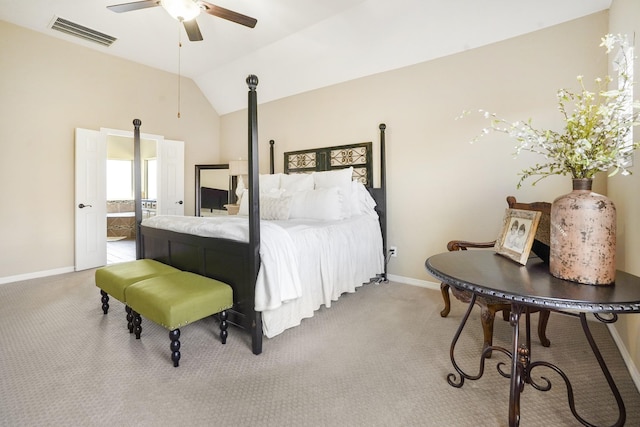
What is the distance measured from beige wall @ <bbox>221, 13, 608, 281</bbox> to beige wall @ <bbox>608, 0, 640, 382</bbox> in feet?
1.50

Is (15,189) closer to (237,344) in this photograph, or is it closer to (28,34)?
(28,34)

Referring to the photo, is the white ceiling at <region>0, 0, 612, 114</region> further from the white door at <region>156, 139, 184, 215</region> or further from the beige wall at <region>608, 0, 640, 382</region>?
the white door at <region>156, 139, 184, 215</region>

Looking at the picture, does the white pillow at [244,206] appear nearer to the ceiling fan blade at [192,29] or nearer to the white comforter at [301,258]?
the white comforter at [301,258]

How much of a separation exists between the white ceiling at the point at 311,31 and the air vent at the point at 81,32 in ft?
0.34

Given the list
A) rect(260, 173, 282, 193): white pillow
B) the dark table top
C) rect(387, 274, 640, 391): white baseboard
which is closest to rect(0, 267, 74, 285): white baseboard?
rect(260, 173, 282, 193): white pillow

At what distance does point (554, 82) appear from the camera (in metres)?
2.78

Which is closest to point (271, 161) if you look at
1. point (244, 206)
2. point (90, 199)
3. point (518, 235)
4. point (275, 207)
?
point (244, 206)

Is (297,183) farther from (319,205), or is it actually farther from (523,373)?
(523,373)

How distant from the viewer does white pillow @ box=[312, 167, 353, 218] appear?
11.7 feet

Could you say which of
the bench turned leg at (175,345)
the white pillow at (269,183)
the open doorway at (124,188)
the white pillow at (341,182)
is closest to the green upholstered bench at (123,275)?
the bench turned leg at (175,345)

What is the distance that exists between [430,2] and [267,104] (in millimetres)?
2996

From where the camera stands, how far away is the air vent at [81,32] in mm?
3771

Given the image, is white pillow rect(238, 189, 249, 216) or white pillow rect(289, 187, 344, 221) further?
white pillow rect(238, 189, 249, 216)

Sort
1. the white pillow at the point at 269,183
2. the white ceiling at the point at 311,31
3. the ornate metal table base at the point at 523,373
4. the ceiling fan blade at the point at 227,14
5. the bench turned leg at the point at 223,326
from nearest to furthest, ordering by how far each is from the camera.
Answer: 1. the ornate metal table base at the point at 523,373
2. the bench turned leg at the point at 223,326
3. the ceiling fan blade at the point at 227,14
4. the white ceiling at the point at 311,31
5. the white pillow at the point at 269,183
